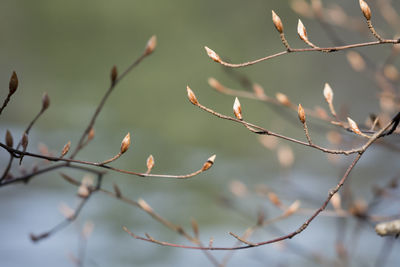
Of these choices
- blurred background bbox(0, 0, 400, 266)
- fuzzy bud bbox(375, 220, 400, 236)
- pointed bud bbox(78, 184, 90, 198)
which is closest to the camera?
fuzzy bud bbox(375, 220, 400, 236)

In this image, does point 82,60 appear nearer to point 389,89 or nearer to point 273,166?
point 273,166

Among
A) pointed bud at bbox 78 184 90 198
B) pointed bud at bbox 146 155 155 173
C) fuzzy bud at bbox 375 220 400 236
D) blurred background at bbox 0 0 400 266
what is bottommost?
blurred background at bbox 0 0 400 266

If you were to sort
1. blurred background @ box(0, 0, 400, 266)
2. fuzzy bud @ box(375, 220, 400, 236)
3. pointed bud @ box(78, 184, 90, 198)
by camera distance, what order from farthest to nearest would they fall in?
blurred background @ box(0, 0, 400, 266)
pointed bud @ box(78, 184, 90, 198)
fuzzy bud @ box(375, 220, 400, 236)

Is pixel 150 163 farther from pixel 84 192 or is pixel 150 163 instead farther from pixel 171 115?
pixel 171 115

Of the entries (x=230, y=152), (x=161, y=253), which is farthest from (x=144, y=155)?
(x=161, y=253)

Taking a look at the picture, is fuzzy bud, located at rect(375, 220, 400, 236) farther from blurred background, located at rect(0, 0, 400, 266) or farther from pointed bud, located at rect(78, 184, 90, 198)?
blurred background, located at rect(0, 0, 400, 266)

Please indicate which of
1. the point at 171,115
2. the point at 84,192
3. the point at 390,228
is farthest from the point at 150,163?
the point at 171,115

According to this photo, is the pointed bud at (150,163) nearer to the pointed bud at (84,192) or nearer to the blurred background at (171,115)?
the pointed bud at (84,192)

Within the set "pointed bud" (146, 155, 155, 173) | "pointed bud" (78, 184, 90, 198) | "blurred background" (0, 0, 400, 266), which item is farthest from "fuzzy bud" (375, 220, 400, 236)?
"blurred background" (0, 0, 400, 266)

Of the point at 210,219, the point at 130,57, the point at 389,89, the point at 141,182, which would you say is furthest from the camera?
the point at 130,57
